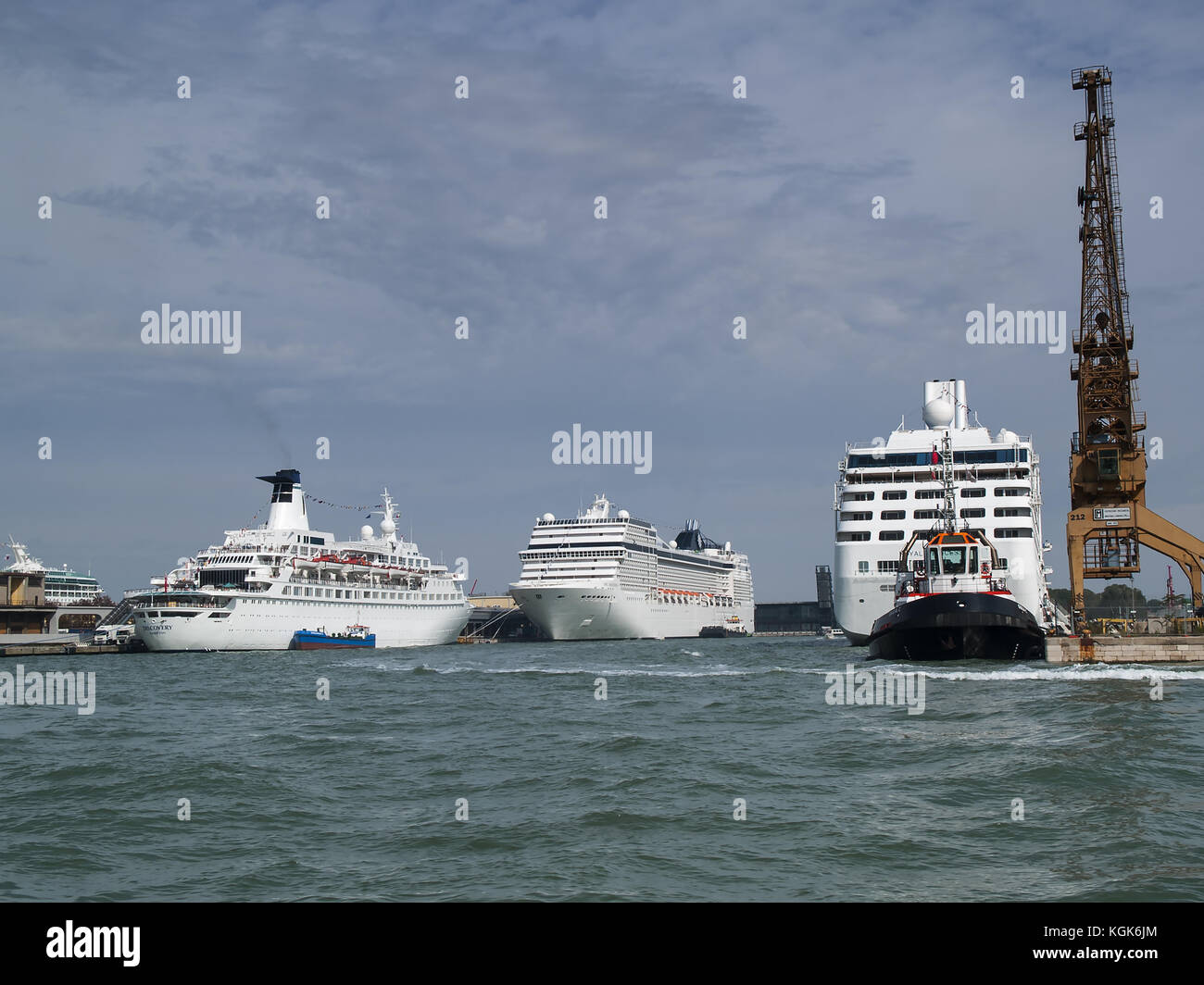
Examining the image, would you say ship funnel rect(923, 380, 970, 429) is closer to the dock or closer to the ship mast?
the ship mast

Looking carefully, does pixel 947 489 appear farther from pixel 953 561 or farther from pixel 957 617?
pixel 957 617

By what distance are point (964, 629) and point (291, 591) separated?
61.6m

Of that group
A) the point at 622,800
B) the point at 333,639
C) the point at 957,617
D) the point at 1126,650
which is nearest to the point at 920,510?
the point at 957,617

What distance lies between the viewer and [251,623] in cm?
8344

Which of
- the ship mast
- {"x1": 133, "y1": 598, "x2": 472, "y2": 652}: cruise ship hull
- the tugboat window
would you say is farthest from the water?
{"x1": 133, "y1": 598, "x2": 472, "y2": 652}: cruise ship hull

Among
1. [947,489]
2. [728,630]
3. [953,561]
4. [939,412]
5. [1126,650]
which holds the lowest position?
[728,630]

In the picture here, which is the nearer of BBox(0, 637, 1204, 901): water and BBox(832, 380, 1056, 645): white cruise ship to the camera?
BBox(0, 637, 1204, 901): water

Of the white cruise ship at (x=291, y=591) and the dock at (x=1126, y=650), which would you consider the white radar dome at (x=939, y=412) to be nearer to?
the dock at (x=1126, y=650)

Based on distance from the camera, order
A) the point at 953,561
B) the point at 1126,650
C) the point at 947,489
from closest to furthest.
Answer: the point at 1126,650
the point at 953,561
the point at 947,489

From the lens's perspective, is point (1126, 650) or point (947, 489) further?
point (947, 489)

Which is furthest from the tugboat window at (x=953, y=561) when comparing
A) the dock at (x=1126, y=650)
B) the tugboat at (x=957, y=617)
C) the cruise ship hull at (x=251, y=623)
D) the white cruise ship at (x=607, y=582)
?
the white cruise ship at (x=607, y=582)

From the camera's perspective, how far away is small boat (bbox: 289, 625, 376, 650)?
86.7m

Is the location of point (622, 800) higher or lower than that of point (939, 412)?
lower
